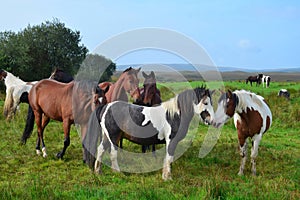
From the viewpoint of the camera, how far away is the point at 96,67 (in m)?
→ 20.8

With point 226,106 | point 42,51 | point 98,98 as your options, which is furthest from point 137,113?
point 42,51

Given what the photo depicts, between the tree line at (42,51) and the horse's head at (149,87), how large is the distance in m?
23.6

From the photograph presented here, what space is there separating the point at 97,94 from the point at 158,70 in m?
2.10

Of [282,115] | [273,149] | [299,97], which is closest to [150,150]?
[273,149]

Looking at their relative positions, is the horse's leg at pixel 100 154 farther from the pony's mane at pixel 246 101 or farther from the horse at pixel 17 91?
the horse at pixel 17 91

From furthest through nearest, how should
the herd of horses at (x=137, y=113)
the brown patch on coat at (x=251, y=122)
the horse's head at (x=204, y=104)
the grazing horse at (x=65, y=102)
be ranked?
the grazing horse at (x=65, y=102) < the brown patch on coat at (x=251, y=122) < the herd of horses at (x=137, y=113) < the horse's head at (x=204, y=104)

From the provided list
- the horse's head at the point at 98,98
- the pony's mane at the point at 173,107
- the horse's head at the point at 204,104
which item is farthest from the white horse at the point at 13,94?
the horse's head at the point at 204,104

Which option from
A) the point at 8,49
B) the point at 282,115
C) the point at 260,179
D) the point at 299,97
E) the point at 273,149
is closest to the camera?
the point at 260,179

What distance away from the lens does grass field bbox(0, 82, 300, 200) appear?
456 cm

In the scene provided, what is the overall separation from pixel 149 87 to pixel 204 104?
7.96 ft

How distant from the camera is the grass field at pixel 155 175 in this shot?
4.56m

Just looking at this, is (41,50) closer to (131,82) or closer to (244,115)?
(131,82)

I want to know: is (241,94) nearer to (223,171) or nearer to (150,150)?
(223,171)

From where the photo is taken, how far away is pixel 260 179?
6.04m
